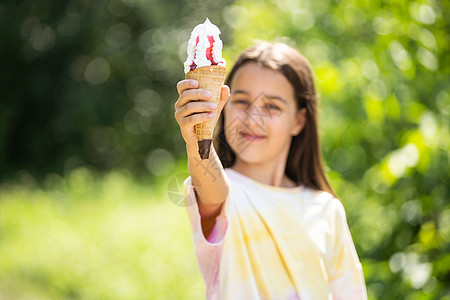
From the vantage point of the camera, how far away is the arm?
1.49m

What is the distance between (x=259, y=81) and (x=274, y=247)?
2.11 feet

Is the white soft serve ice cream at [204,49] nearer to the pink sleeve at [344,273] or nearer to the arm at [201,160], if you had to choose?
the arm at [201,160]

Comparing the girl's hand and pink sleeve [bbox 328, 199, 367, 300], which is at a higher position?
the girl's hand

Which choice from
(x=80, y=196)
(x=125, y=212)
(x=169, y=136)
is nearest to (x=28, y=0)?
(x=169, y=136)

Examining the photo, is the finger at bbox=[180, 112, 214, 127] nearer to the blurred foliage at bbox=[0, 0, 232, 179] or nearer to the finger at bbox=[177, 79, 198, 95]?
the finger at bbox=[177, 79, 198, 95]

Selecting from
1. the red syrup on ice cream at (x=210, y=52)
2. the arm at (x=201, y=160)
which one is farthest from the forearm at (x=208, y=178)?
the red syrup on ice cream at (x=210, y=52)

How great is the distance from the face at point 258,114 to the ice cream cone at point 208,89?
53cm

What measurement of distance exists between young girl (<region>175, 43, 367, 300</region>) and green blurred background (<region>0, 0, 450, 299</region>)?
11.8 inches

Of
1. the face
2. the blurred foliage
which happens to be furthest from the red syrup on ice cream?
the blurred foliage

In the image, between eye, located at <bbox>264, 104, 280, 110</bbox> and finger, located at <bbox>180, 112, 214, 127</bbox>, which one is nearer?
finger, located at <bbox>180, 112, 214, 127</bbox>

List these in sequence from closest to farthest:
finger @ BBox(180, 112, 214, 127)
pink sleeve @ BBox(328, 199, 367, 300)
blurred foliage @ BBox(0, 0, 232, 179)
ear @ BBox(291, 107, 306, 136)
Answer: finger @ BBox(180, 112, 214, 127)
pink sleeve @ BBox(328, 199, 367, 300)
ear @ BBox(291, 107, 306, 136)
blurred foliage @ BBox(0, 0, 232, 179)

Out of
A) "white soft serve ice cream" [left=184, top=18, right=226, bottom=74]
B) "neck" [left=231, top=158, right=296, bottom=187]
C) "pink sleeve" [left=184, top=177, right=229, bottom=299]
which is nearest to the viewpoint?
"white soft serve ice cream" [left=184, top=18, right=226, bottom=74]

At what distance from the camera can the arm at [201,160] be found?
1.49 metres

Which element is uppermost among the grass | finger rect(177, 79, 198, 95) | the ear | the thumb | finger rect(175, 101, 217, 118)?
finger rect(177, 79, 198, 95)
